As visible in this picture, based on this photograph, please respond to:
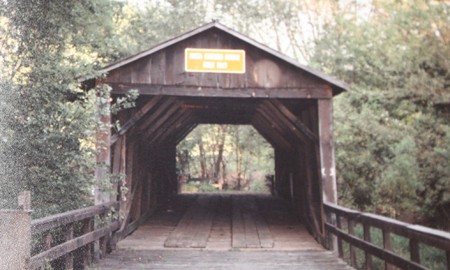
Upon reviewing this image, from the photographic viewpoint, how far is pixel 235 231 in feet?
35.4

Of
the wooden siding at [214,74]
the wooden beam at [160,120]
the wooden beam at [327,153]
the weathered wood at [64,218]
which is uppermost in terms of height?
the wooden siding at [214,74]

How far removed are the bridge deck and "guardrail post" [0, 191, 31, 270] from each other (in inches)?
104

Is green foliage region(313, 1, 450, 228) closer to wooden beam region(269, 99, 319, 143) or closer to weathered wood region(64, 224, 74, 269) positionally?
wooden beam region(269, 99, 319, 143)

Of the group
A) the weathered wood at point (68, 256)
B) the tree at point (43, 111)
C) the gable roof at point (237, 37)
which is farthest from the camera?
the gable roof at point (237, 37)

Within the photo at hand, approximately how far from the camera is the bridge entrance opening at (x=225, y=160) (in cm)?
3064

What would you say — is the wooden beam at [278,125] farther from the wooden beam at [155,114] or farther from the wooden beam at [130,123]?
the wooden beam at [130,123]

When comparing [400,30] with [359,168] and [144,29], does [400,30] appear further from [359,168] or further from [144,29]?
[144,29]

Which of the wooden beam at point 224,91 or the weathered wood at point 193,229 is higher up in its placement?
the wooden beam at point 224,91

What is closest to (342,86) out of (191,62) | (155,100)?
(191,62)

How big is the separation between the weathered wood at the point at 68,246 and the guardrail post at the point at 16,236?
163mm

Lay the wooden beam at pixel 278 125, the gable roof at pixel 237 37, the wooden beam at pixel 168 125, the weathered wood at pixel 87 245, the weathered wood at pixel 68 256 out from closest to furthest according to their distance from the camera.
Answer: the weathered wood at pixel 68 256 < the weathered wood at pixel 87 245 < the gable roof at pixel 237 37 < the wooden beam at pixel 278 125 < the wooden beam at pixel 168 125

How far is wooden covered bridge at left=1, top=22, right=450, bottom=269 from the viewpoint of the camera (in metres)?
7.24

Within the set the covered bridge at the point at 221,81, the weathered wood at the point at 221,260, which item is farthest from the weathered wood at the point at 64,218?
the covered bridge at the point at 221,81

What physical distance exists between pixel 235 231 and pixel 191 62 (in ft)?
12.6
